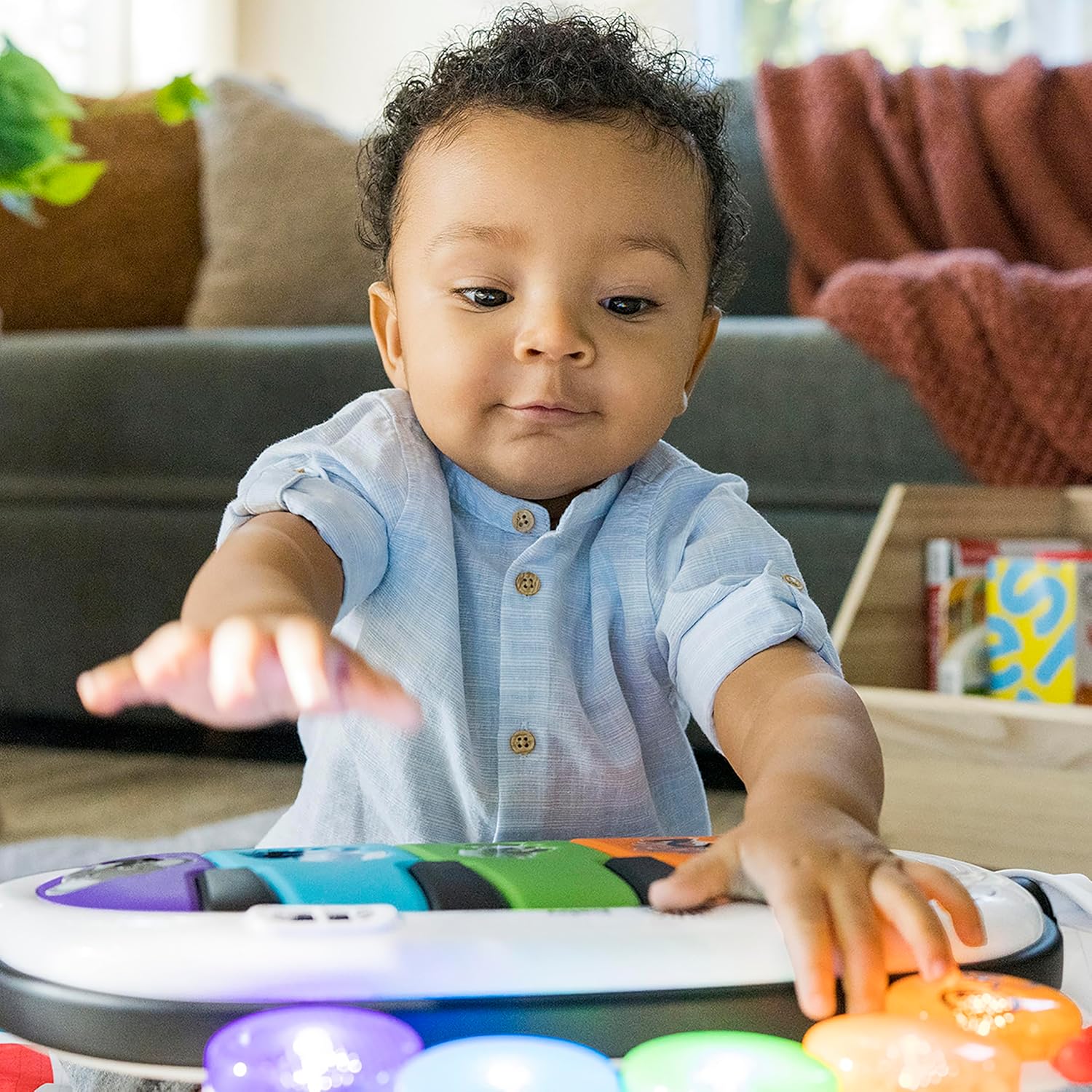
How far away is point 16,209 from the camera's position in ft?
4.28

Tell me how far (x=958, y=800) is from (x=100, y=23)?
294cm

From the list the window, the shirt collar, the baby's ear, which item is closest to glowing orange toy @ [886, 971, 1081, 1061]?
the shirt collar

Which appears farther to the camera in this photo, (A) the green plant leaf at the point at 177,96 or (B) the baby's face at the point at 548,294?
(A) the green plant leaf at the point at 177,96

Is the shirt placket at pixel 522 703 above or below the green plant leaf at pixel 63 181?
below

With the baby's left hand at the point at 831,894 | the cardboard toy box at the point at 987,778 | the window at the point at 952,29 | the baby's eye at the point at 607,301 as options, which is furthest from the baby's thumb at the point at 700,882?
the window at the point at 952,29

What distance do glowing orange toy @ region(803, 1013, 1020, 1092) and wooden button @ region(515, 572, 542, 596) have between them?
1.19 feet

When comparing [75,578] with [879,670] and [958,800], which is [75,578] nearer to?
[879,670]

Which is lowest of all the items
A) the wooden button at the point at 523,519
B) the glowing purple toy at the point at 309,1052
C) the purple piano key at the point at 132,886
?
the purple piano key at the point at 132,886

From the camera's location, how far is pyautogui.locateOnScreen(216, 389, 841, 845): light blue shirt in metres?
0.75

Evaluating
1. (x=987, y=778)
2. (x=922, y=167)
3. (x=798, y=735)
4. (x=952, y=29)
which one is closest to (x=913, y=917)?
(x=798, y=735)

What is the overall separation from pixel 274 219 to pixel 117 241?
Answer: 0.24 metres

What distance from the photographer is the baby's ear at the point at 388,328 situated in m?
0.81

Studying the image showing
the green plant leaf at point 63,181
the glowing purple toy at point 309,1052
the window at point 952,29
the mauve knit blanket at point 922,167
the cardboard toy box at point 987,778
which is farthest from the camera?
the window at point 952,29

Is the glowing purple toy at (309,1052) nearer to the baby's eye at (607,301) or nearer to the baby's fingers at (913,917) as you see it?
the baby's fingers at (913,917)
